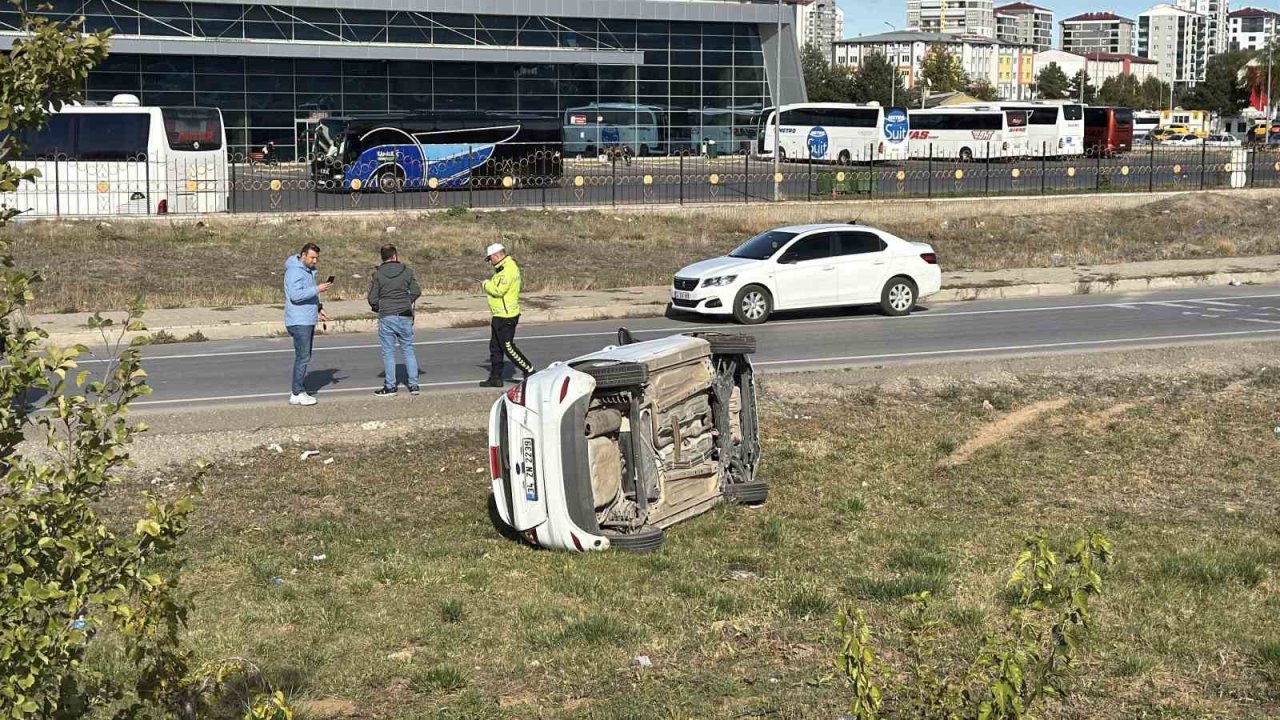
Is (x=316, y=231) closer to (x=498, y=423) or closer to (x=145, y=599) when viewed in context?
(x=498, y=423)

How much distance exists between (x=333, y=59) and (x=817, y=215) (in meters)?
32.5

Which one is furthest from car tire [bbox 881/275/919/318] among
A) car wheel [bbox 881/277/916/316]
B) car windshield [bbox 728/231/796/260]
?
car windshield [bbox 728/231/796/260]

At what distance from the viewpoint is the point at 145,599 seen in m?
4.15

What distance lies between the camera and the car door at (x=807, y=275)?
74.4 feet

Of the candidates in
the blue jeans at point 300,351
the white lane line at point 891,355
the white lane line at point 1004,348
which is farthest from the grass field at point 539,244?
the blue jeans at point 300,351

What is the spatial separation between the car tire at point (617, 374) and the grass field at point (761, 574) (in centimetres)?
116

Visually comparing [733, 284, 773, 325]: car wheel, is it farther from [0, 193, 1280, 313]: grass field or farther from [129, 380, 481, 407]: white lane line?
[129, 380, 481, 407]: white lane line

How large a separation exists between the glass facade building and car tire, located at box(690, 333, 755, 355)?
166 feet

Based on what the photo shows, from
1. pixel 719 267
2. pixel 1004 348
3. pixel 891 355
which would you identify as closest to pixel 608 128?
pixel 719 267

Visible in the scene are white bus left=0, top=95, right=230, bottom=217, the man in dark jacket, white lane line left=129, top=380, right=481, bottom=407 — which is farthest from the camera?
white bus left=0, top=95, right=230, bottom=217

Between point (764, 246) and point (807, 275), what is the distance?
986 millimetres

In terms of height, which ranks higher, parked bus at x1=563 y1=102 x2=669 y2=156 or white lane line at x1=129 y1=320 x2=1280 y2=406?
parked bus at x1=563 y1=102 x2=669 y2=156

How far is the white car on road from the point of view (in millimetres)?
22453

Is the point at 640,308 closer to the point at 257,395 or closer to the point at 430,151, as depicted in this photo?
the point at 257,395
